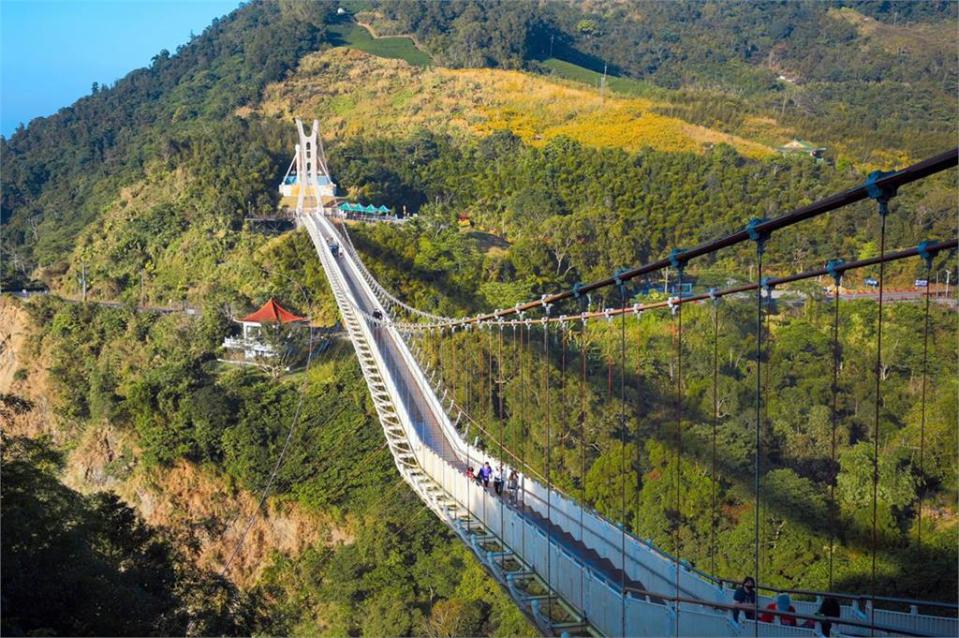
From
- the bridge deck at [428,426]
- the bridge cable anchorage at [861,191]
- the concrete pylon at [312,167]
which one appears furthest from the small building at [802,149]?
the bridge cable anchorage at [861,191]

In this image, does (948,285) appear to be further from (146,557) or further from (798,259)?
(146,557)

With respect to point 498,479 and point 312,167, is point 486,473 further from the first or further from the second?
point 312,167

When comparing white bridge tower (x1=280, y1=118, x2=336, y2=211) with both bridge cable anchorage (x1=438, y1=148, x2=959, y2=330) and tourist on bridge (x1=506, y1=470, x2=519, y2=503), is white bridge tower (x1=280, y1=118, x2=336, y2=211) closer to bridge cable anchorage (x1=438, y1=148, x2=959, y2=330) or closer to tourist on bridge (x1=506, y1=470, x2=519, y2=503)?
tourist on bridge (x1=506, y1=470, x2=519, y2=503)

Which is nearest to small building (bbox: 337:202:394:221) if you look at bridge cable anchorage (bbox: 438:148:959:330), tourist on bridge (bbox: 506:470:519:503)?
tourist on bridge (bbox: 506:470:519:503)

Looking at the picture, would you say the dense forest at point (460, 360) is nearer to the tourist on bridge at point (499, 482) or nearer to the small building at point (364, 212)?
the tourist on bridge at point (499, 482)

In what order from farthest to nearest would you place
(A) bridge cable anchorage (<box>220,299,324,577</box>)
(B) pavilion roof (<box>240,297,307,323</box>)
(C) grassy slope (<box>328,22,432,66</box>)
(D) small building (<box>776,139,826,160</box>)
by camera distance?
1. (C) grassy slope (<box>328,22,432,66</box>)
2. (D) small building (<box>776,139,826,160</box>)
3. (B) pavilion roof (<box>240,297,307,323</box>)
4. (A) bridge cable anchorage (<box>220,299,324,577</box>)

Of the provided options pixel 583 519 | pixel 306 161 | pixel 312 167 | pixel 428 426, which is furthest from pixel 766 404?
pixel 306 161

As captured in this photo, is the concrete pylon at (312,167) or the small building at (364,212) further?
the concrete pylon at (312,167)
